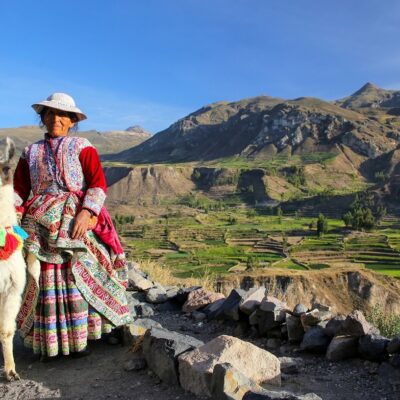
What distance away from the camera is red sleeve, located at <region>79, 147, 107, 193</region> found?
4176mm

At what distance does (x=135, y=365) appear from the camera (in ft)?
12.8

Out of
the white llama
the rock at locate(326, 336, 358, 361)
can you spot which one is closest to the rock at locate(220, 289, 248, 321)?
the rock at locate(326, 336, 358, 361)

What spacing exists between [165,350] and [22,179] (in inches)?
80.9

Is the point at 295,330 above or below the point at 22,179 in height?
below

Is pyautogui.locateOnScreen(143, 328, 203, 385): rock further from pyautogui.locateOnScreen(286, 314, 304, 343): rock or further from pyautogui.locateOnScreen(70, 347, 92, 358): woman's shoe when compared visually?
pyautogui.locateOnScreen(286, 314, 304, 343): rock

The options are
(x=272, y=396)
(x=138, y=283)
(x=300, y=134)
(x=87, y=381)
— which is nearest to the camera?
(x=272, y=396)

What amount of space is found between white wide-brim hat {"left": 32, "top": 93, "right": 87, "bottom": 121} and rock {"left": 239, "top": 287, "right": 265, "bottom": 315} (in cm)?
273

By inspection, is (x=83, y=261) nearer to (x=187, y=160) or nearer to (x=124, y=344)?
(x=124, y=344)

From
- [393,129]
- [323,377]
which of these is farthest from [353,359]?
[393,129]

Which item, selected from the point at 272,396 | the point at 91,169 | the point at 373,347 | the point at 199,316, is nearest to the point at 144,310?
the point at 199,316

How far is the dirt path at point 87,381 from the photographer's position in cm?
349

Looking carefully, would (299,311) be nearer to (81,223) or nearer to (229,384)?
(229,384)

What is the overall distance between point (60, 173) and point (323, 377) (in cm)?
282

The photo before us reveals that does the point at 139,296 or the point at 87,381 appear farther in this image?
the point at 139,296
